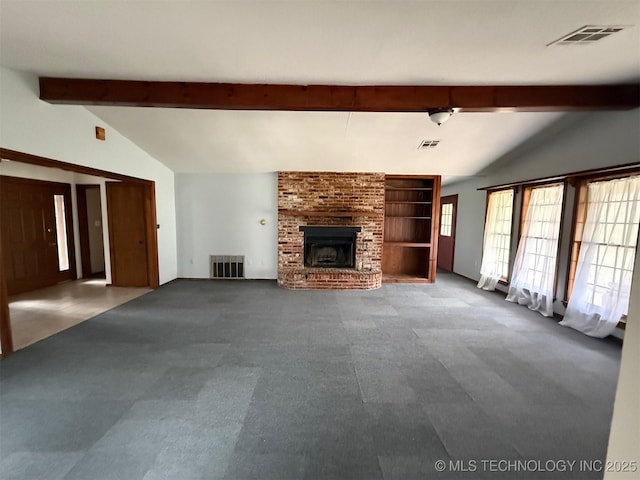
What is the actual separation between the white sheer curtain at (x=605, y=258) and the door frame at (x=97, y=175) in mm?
6704

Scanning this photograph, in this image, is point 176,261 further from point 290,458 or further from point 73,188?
point 290,458

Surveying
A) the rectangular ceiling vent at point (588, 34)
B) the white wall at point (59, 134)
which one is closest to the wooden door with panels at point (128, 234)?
the white wall at point (59, 134)

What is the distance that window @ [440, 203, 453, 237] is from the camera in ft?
25.4

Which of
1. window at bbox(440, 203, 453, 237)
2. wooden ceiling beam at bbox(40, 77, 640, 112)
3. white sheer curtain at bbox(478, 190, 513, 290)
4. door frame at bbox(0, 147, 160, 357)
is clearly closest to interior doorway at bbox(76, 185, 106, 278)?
door frame at bbox(0, 147, 160, 357)

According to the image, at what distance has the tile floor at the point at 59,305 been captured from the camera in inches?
136

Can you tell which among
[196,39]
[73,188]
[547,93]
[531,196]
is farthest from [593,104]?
[73,188]

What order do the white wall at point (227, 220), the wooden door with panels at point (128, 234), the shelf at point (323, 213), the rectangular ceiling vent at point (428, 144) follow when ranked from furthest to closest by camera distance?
1. the white wall at point (227, 220)
2. the shelf at point (323, 213)
3. the wooden door with panels at point (128, 234)
4. the rectangular ceiling vent at point (428, 144)

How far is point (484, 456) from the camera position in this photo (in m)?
1.75

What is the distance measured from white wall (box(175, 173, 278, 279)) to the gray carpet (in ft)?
7.66

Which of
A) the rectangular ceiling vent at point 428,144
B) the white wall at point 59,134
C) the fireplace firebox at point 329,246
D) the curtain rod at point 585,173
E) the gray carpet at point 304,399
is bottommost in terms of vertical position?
the gray carpet at point 304,399

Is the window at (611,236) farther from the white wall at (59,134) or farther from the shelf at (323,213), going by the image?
the white wall at (59,134)

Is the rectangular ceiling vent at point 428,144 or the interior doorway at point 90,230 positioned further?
the interior doorway at point 90,230

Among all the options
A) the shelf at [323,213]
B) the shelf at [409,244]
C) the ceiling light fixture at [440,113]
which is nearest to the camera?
the ceiling light fixture at [440,113]

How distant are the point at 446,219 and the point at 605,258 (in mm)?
4622
